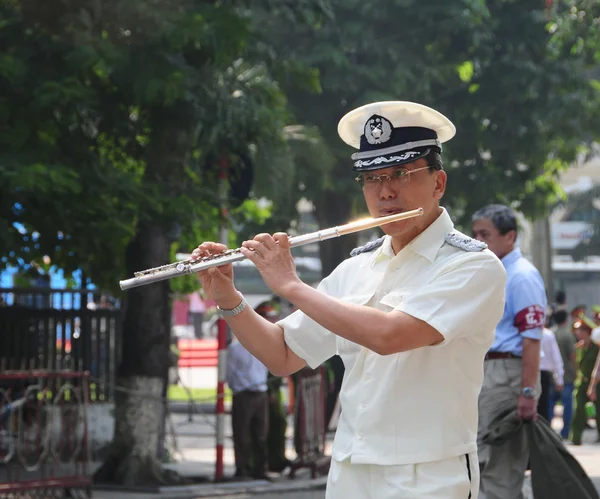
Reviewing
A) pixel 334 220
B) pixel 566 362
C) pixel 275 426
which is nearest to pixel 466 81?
pixel 334 220

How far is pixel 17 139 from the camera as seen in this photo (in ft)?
33.7

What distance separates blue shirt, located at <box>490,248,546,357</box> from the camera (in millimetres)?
7715

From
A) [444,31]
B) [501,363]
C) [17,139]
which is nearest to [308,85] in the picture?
[17,139]

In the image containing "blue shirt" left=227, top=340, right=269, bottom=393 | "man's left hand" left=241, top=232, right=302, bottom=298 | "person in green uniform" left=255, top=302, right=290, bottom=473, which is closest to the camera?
"man's left hand" left=241, top=232, right=302, bottom=298

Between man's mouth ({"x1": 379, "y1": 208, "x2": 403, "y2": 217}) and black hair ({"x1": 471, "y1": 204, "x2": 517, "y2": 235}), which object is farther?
black hair ({"x1": 471, "y1": 204, "x2": 517, "y2": 235})

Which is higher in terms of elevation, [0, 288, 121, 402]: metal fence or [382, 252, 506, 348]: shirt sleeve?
[0, 288, 121, 402]: metal fence

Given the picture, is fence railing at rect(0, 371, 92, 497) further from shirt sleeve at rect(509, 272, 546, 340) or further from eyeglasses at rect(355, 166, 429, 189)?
eyeglasses at rect(355, 166, 429, 189)

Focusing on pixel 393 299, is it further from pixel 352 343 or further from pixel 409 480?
pixel 409 480

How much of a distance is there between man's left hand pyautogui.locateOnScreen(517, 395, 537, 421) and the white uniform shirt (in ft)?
12.0

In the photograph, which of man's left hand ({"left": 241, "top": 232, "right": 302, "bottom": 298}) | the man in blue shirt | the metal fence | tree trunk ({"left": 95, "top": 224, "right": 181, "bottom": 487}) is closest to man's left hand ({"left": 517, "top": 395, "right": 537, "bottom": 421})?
the man in blue shirt

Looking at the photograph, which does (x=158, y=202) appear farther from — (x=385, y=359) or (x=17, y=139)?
(x=385, y=359)

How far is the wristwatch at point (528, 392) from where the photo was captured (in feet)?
25.0

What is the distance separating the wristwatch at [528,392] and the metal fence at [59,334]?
25.7 feet

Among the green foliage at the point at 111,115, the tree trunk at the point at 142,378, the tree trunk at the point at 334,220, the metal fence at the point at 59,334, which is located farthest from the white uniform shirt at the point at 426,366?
the tree trunk at the point at 334,220
